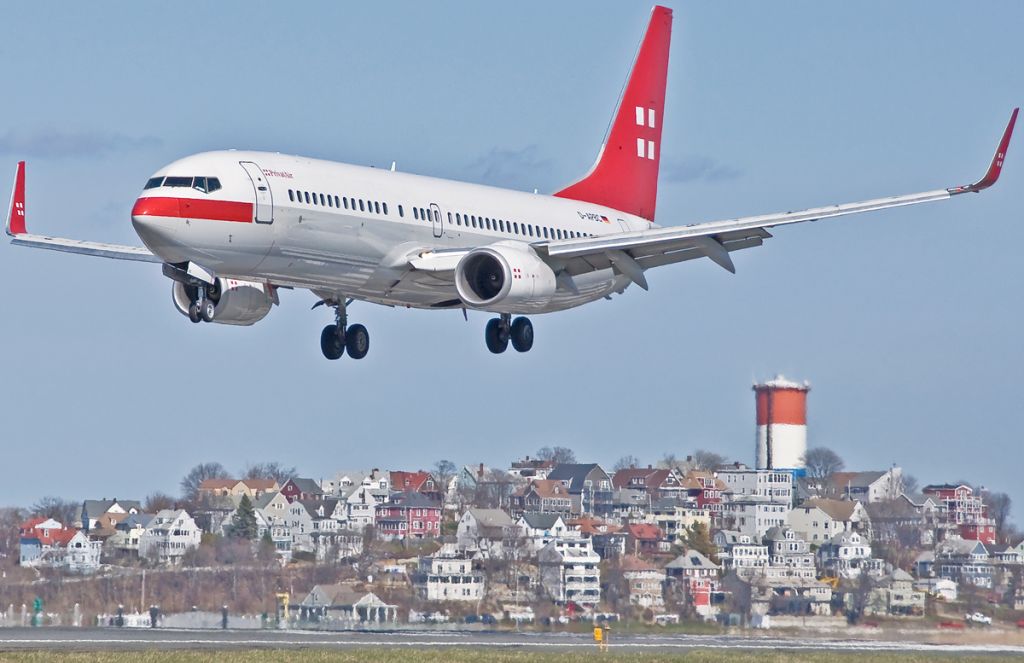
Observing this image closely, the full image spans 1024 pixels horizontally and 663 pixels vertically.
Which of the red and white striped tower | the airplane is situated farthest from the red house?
the red and white striped tower

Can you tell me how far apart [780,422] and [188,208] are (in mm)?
141193

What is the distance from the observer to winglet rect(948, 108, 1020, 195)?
52.8 metres

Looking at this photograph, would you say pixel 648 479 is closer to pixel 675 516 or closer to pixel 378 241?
pixel 675 516

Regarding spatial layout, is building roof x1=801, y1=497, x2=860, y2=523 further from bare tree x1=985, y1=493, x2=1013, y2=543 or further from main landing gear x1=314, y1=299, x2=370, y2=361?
main landing gear x1=314, y1=299, x2=370, y2=361

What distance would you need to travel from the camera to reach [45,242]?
56.8m

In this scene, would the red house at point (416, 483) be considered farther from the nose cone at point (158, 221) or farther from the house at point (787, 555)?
the nose cone at point (158, 221)

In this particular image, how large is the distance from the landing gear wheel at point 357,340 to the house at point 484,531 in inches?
1207

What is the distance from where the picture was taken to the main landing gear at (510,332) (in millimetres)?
58062

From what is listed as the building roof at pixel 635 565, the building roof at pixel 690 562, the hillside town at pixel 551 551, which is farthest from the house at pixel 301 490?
the building roof at pixel 690 562

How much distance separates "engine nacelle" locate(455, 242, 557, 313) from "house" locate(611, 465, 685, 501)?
6699 cm

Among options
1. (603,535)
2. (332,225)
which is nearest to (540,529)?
(603,535)

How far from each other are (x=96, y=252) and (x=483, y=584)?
31352mm

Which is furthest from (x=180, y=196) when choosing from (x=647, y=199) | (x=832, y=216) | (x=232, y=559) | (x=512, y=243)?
(x=232, y=559)

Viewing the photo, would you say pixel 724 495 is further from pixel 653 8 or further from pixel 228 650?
pixel 228 650
